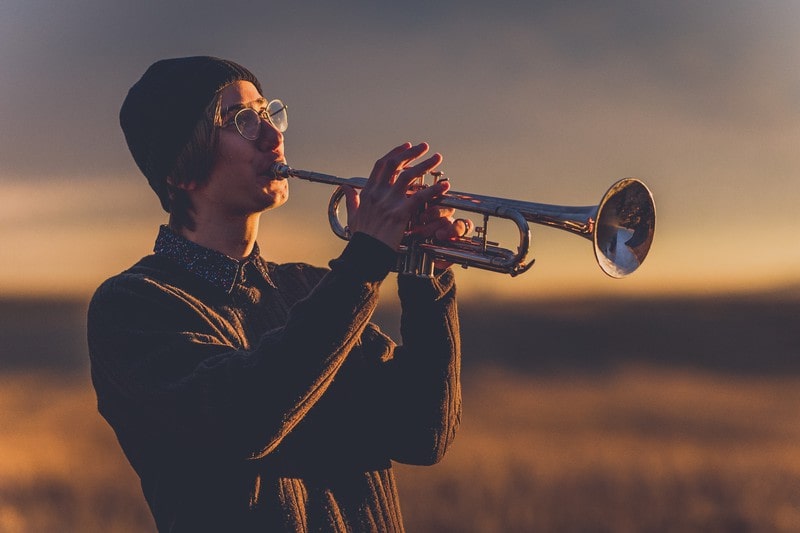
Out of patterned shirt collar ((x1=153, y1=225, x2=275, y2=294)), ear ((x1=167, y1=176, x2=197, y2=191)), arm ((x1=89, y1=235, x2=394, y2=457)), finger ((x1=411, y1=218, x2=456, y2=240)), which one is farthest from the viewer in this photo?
finger ((x1=411, y1=218, x2=456, y2=240))

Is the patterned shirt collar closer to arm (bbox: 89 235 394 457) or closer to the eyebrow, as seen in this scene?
arm (bbox: 89 235 394 457)

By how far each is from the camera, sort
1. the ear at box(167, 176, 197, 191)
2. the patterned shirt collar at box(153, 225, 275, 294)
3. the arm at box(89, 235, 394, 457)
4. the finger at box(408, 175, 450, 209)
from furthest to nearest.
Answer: the ear at box(167, 176, 197, 191), the patterned shirt collar at box(153, 225, 275, 294), the finger at box(408, 175, 450, 209), the arm at box(89, 235, 394, 457)

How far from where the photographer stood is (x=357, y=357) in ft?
12.0

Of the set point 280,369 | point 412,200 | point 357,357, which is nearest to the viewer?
point 280,369

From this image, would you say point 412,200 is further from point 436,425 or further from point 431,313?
point 436,425

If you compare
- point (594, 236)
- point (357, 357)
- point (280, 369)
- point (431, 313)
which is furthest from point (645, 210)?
point (280, 369)

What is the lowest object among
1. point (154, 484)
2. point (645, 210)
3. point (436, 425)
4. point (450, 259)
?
point (154, 484)

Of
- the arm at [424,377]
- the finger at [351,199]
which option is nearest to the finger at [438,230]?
the arm at [424,377]

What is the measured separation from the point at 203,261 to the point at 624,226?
4.82 feet

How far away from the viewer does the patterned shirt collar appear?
11.6ft

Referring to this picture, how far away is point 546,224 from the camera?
3.79 metres

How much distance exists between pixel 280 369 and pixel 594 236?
4.23ft

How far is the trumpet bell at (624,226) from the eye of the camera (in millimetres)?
3771

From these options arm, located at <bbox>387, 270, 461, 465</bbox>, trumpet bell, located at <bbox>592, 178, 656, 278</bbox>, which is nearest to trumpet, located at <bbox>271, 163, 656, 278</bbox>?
trumpet bell, located at <bbox>592, 178, 656, 278</bbox>
